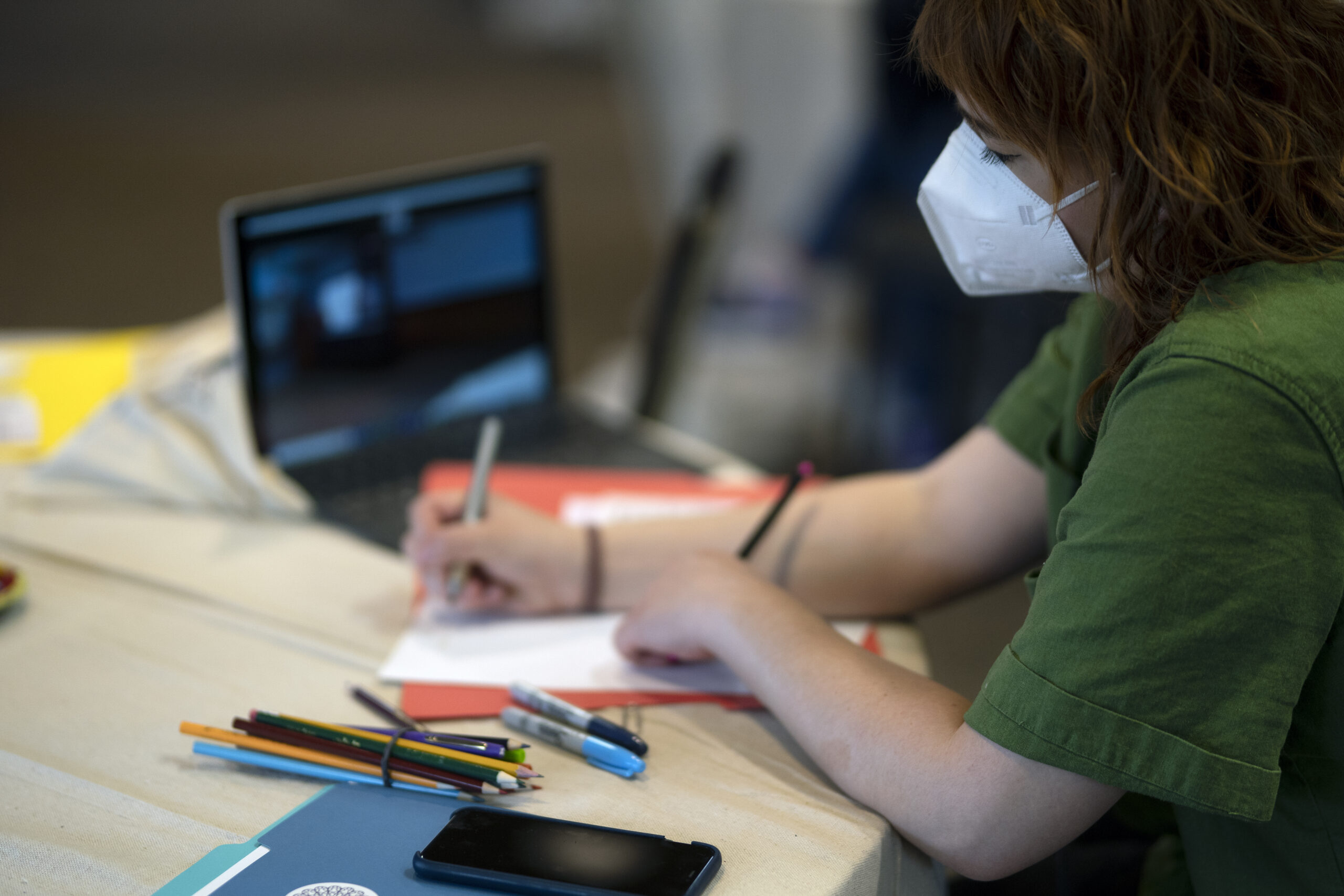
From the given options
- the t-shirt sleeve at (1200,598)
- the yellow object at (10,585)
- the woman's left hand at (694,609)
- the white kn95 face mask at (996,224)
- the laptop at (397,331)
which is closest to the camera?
the t-shirt sleeve at (1200,598)

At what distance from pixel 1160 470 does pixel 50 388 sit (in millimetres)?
1180

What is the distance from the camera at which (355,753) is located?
705 mm

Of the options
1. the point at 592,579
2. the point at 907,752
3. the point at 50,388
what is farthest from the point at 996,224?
the point at 50,388

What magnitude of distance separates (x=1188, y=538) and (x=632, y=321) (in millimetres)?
2991

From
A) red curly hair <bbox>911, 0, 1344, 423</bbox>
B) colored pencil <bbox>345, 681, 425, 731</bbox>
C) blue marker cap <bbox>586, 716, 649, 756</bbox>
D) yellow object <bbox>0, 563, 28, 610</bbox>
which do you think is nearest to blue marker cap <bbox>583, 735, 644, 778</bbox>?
blue marker cap <bbox>586, 716, 649, 756</bbox>

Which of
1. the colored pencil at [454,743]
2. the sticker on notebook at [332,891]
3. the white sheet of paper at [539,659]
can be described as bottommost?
the white sheet of paper at [539,659]

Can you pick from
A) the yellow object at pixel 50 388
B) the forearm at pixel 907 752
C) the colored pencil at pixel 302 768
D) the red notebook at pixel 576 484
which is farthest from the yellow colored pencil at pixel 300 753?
the yellow object at pixel 50 388

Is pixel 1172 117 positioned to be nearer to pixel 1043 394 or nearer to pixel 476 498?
pixel 1043 394

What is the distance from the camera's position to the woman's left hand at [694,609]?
0.79 meters

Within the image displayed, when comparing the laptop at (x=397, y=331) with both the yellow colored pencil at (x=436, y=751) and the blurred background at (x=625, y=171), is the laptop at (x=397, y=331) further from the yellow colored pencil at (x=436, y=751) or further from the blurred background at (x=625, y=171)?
the yellow colored pencil at (x=436, y=751)

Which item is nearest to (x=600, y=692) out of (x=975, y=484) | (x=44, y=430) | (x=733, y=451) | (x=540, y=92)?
(x=975, y=484)

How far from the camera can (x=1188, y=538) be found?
1.80 ft

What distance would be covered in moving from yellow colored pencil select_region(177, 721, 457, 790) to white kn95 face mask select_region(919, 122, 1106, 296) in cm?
47

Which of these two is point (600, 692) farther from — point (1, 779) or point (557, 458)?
point (557, 458)
